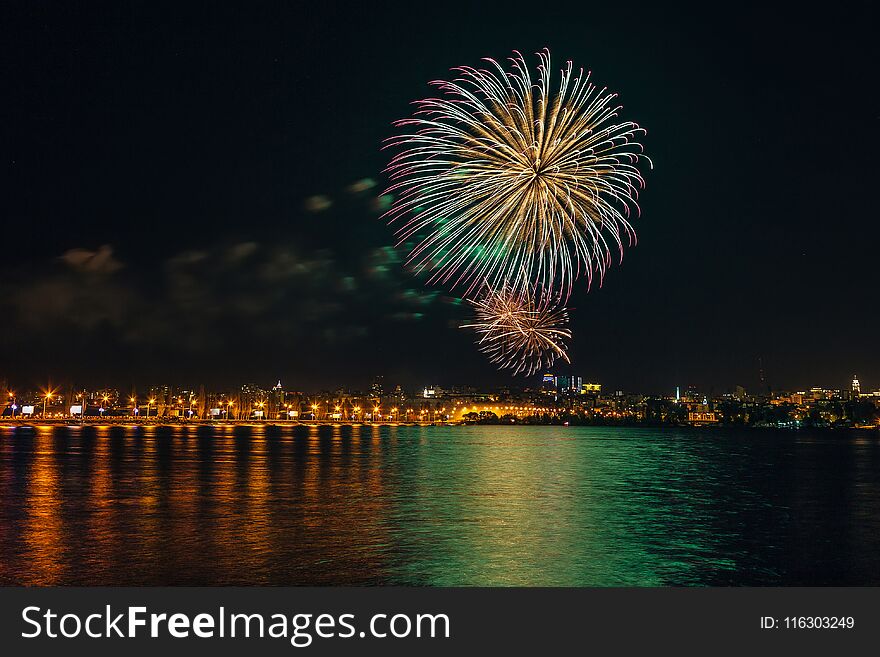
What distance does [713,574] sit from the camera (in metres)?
13.4

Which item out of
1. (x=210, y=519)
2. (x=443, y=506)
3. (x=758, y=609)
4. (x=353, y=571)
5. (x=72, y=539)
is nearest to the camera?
(x=758, y=609)

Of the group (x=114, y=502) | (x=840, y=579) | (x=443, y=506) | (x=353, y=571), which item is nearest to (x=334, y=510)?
(x=443, y=506)

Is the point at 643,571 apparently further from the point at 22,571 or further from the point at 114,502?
the point at 114,502

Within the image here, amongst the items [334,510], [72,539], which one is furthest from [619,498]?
[72,539]

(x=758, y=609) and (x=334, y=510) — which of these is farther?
(x=334, y=510)

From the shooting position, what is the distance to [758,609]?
1008 centimetres

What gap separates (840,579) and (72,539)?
48.5 ft

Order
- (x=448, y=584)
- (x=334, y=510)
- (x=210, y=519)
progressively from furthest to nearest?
(x=334, y=510), (x=210, y=519), (x=448, y=584)

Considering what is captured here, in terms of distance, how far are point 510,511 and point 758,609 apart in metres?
11.8

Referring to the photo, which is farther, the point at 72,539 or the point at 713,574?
the point at 72,539

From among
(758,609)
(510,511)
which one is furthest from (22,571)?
(510,511)

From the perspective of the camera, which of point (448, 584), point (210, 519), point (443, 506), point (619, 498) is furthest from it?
point (619, 498)

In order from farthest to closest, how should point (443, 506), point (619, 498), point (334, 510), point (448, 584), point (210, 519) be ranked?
point (619, 498), point (443, 506), point (334, 510), point (210, 519), point (448, 584)

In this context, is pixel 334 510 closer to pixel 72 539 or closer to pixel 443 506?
pixel 443 506
